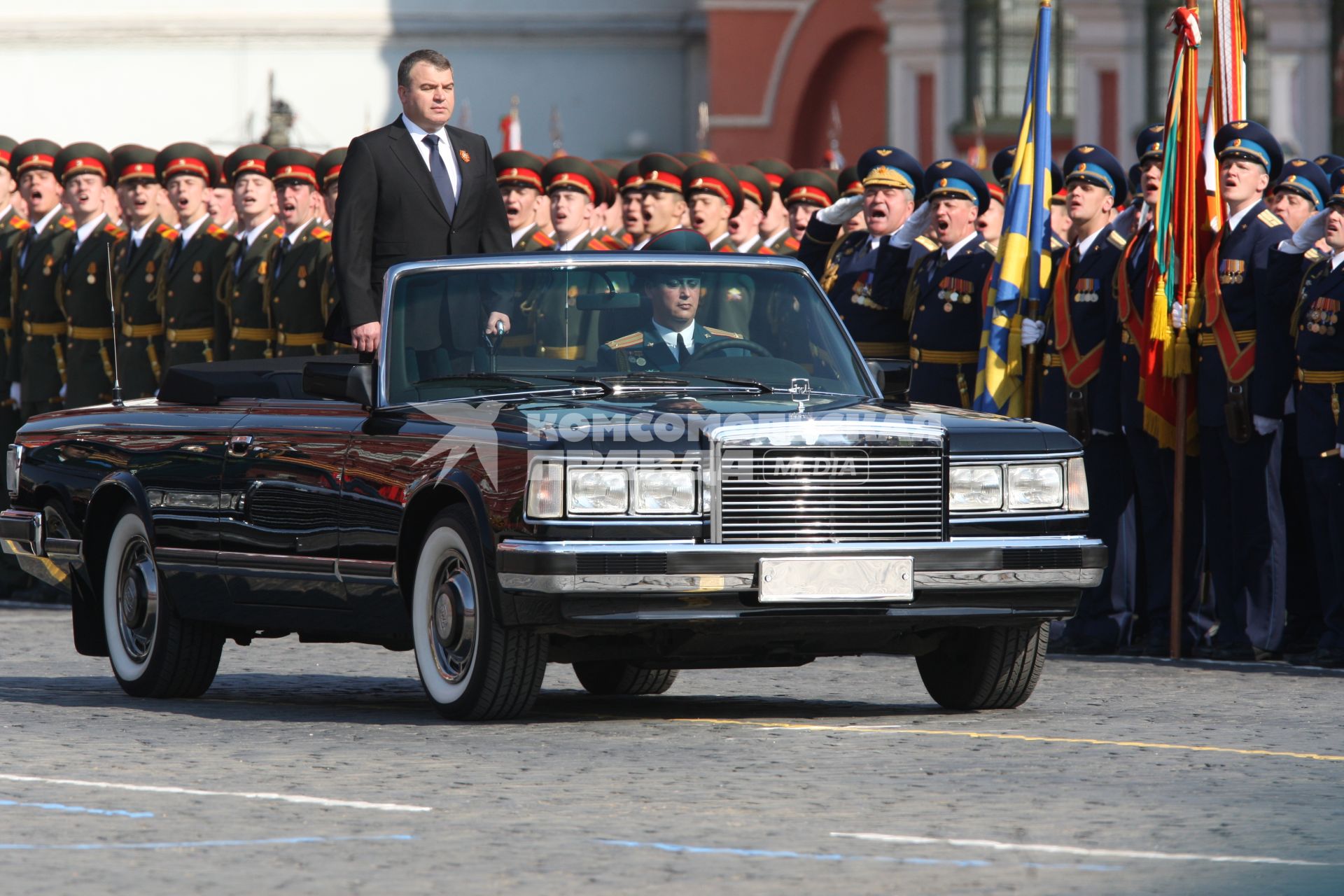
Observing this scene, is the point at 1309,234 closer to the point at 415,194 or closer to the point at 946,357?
the point at 946,357

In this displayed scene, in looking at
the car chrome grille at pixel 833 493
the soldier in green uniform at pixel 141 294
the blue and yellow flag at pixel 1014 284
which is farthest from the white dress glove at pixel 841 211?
the car chrome grille at pixel 833 493

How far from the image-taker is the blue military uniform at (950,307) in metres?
14.0

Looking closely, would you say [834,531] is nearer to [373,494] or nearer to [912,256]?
[373,494]

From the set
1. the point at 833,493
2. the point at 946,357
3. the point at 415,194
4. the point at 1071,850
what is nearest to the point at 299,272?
the point at 946,357

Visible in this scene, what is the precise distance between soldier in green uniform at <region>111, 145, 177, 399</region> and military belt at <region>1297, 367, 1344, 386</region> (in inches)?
280

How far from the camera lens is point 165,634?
435 inches

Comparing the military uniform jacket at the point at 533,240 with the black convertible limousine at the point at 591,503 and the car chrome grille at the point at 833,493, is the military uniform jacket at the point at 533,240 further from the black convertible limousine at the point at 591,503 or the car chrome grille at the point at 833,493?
the car chrome grille at the point at 833,493

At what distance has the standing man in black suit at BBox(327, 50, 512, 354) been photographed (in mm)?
11695

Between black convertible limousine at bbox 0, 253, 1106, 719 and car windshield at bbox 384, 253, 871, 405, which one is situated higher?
car windshield at bbox 384, 253, 871, 405

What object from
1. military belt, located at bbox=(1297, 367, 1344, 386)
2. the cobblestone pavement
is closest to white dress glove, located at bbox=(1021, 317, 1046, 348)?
military belt, located at bbox=(1297, 367, 1344, 386)

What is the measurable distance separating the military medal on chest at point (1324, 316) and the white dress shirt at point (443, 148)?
344cm

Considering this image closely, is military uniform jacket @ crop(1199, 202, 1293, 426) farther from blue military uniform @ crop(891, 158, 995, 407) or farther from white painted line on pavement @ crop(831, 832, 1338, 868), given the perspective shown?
white painted line on pavement @ crop(831, 832, 1338, 868)

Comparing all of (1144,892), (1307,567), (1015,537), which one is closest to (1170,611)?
(1307,567)

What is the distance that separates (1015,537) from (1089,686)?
205 cm
